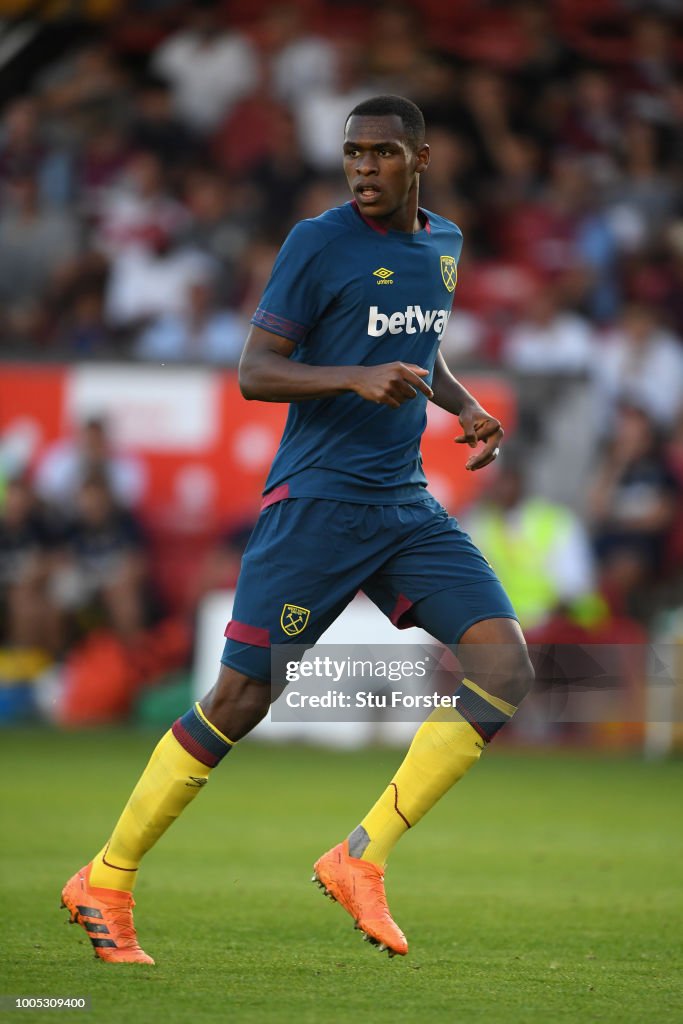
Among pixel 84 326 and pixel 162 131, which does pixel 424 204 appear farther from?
pixel 84 326

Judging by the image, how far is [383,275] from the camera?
4.76 meters

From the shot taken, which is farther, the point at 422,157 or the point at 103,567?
the point at 103,567

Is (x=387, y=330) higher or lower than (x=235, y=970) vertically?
higher

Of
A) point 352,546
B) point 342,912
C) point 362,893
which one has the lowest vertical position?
point 342,912

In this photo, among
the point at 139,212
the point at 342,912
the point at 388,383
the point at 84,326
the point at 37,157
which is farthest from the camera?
the point at 37,157

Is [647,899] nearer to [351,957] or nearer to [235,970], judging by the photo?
[351,957]

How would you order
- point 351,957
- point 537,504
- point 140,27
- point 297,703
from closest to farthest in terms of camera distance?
point 351,957 < point 297,703 < point 537,504 < point 140,27

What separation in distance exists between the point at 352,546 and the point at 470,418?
0.57 meters

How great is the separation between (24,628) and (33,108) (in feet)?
18.8

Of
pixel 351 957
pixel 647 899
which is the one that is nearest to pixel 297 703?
pixel 647 899

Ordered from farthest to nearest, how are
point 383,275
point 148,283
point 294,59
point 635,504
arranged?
point 294,59, point 148,283, point 635,504, point 383,275

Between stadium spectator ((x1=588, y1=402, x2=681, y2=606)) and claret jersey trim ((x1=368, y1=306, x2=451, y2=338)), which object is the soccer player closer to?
claret jersey trim ((x1=368, y1=306, x2=451, y2=338))

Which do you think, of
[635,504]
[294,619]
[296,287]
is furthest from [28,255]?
[294,619]

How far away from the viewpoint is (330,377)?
4.54 m
